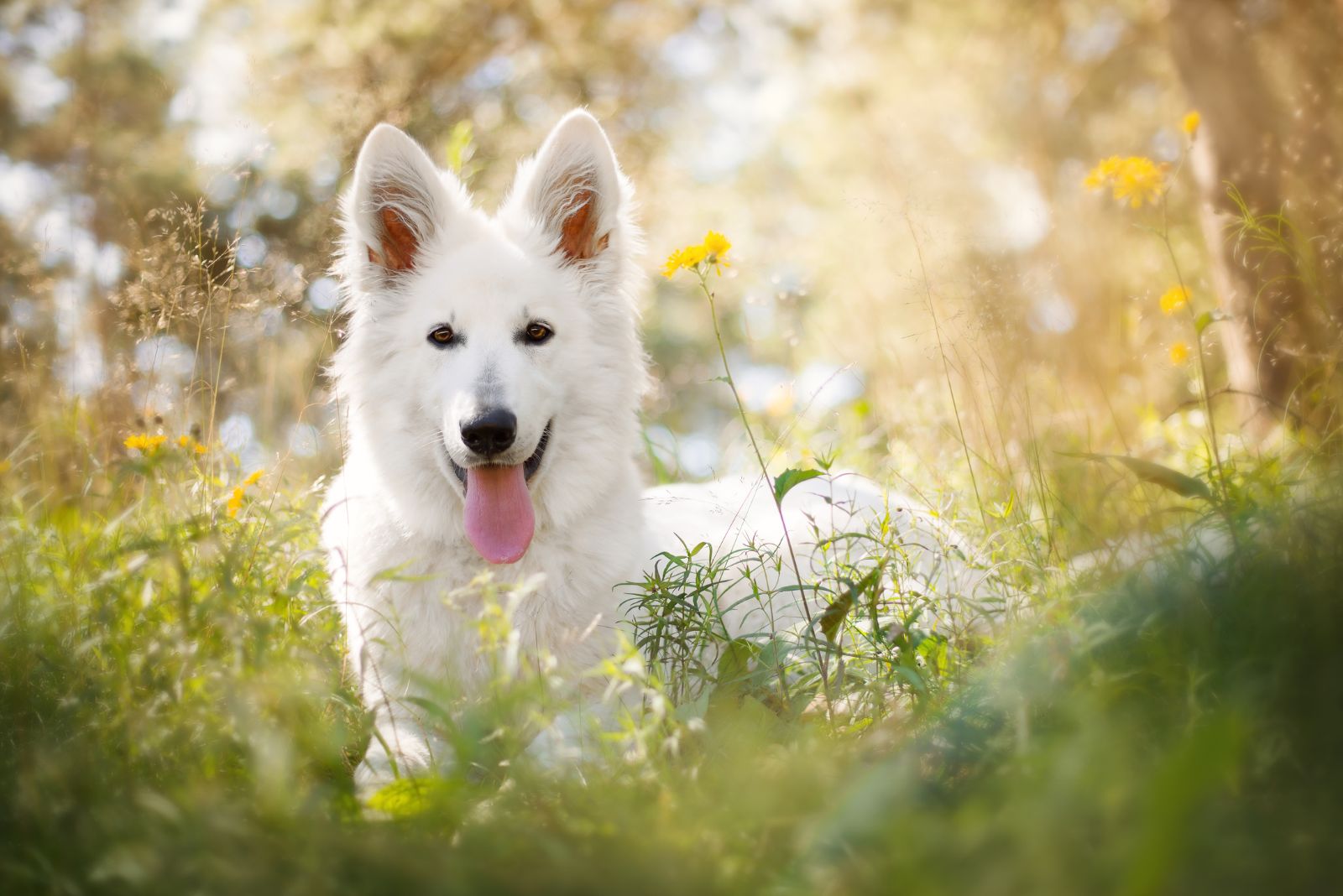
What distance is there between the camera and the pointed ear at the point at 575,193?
2.90m

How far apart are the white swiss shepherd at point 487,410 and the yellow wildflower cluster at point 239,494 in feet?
0.88

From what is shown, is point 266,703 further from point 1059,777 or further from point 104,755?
point 1059,777

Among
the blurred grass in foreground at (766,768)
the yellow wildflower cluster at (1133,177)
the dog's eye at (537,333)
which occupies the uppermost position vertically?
the yellow wildflower cluster at (1133,177)

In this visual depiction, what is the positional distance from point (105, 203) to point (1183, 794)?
6.49 metres

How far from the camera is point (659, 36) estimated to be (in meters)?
8.26

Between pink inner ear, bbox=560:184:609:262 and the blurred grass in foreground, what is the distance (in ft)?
4.87

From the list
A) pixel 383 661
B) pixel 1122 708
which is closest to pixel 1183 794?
pixel 1122 708

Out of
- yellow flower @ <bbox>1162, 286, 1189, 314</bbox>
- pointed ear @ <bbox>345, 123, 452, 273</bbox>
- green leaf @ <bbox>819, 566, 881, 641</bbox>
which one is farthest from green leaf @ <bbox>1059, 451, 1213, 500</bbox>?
pointed ear @ <bbox>345, 123, 452, 273</bbox>

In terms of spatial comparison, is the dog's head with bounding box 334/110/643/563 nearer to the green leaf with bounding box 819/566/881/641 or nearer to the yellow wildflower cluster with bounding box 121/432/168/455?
the yellow wildflower cluster with bounding box 121/432/168/455

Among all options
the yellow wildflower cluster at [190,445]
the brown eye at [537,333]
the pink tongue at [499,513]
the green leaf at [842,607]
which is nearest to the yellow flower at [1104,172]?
the green leaf at [842,607]

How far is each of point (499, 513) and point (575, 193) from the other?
4.05 feet

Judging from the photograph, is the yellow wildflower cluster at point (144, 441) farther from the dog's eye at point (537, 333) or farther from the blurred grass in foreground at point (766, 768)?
the dog's eye at point (537, 333)

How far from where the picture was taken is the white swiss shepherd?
240 cm

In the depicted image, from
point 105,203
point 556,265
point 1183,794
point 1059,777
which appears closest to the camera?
point 1183,794
